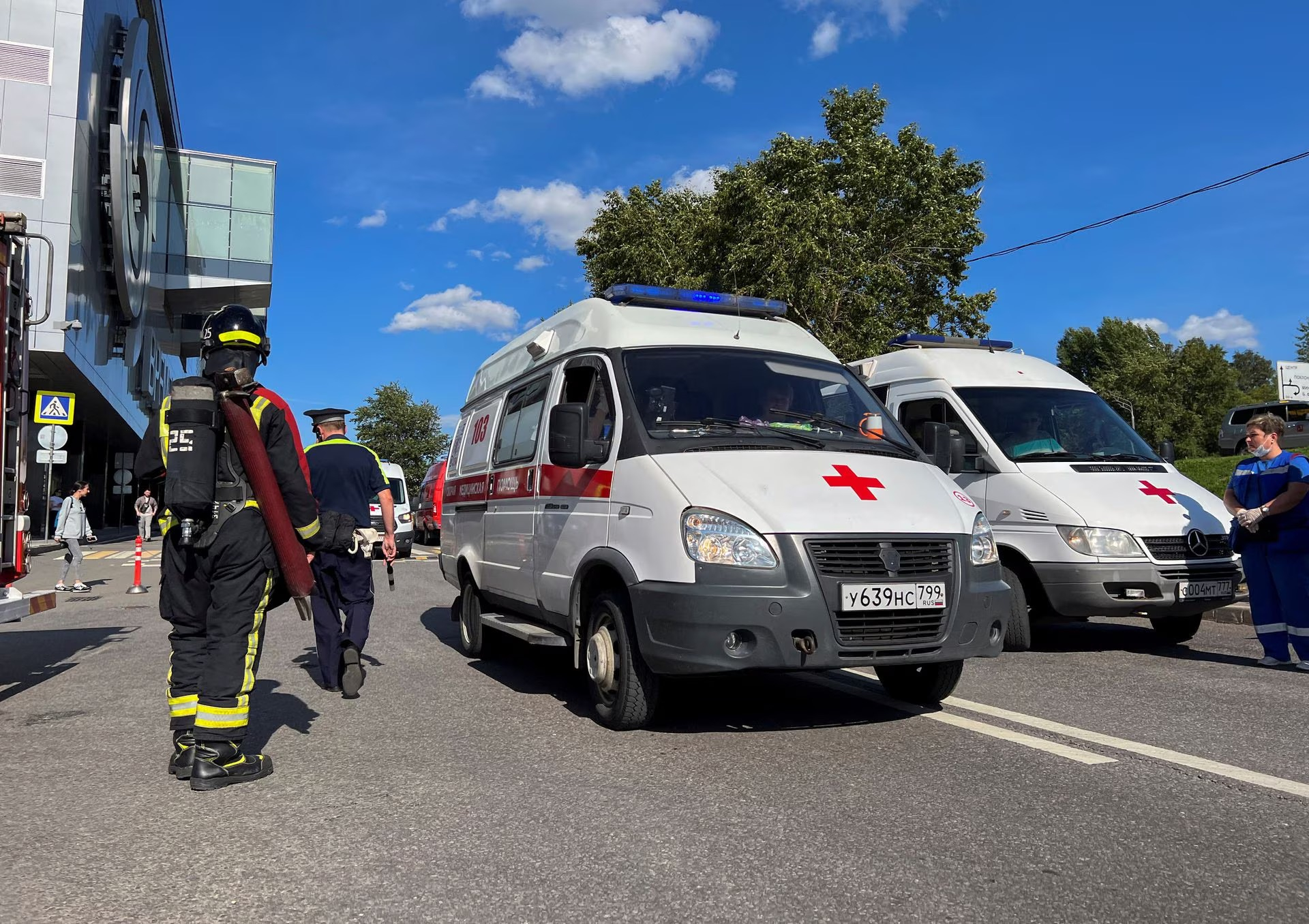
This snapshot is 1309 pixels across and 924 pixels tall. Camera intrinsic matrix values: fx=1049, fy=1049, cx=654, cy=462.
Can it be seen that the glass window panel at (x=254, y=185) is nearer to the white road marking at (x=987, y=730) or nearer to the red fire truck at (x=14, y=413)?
the red fire truck at (x=14, y=413)

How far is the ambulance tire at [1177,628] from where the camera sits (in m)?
8.34

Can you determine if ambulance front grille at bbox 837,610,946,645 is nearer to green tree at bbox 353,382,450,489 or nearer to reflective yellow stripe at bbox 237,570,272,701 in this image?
reflective yellow stripe at bbox 237,570,272,701

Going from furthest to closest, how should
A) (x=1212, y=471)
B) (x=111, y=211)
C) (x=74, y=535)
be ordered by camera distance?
(x=111, y=211) < (x=1212, y=471) < (x=74, y=535)

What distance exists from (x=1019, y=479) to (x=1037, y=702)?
250cm

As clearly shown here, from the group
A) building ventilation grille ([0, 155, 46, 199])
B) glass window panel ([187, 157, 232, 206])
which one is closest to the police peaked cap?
building ventilation grille ([0, 155, 46, 199])

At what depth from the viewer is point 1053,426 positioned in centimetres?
860

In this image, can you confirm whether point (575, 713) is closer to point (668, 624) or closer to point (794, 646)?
point (668, 624)

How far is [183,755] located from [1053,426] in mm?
6863

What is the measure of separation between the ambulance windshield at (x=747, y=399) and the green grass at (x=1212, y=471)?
22930 millimetres

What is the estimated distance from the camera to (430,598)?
42.2ft

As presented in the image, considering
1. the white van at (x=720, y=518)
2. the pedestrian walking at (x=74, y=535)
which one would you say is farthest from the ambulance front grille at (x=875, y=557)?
the pedestrian walking at (x=74, y=535)

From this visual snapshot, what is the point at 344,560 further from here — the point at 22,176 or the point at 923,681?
the point at 22,176

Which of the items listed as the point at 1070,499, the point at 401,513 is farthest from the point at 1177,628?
the point at 401,513

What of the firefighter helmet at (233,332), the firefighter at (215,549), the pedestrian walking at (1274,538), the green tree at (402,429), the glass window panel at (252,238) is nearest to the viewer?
the firefighter at (215,549)
